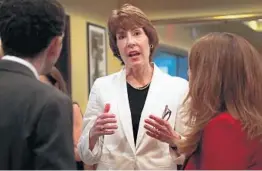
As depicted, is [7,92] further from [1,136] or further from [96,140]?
[96,140]

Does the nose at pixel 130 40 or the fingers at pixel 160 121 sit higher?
the nose at pixel 130 40

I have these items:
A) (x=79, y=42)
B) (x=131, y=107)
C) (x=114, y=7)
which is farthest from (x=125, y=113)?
(x=114, y=7)

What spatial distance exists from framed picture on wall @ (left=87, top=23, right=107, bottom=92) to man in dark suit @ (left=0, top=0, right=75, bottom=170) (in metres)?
2.66

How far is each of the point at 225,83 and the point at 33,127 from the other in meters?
0.61

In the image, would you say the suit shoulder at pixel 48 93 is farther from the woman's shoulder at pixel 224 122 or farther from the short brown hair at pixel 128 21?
the short brown hair at pixel 128 21

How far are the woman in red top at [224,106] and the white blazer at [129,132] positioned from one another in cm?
38

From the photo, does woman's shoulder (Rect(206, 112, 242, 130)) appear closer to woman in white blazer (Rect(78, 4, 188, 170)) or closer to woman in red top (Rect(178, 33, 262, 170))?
woman in red top (Rect(178, 33, 262, 170))

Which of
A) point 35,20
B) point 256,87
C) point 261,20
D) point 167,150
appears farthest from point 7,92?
point 261,20

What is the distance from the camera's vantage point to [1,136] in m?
1.07

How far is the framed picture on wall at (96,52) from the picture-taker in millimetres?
3840

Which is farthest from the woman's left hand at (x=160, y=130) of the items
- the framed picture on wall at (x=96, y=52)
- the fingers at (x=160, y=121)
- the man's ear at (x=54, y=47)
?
the framed picture on wall at (x=96, y=52)

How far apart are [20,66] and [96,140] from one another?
789 millimetres

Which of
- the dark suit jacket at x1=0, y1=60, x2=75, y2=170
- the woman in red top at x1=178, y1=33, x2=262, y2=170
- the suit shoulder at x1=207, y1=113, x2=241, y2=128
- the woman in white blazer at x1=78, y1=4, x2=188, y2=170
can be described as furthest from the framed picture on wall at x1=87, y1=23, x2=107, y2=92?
the dark suit jacket at x1=0, y1=60, x2=75, y2=170

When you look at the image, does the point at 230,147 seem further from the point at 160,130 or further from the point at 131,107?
the point at 131,107
